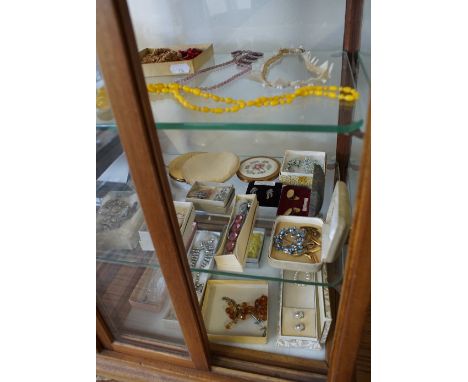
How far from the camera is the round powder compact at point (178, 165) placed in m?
0.93

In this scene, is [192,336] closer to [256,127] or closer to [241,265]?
[241,265]

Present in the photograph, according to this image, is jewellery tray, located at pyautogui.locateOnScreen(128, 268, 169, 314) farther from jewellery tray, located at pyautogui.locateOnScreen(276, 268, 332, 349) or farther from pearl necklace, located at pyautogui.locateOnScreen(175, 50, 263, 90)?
pearl necklace, located at pyautogui.locateOnScreen(175, 50, 263, 90)

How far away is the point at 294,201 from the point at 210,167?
9.9 inches

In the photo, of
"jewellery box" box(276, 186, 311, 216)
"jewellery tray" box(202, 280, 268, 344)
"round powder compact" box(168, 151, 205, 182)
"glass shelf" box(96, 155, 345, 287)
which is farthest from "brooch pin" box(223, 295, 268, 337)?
"round powder compact" box(168, 151, 205, 182)

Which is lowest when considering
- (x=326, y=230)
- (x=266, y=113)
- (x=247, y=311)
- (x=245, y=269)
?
(x=247, y=311)

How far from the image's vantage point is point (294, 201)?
0.87 metres

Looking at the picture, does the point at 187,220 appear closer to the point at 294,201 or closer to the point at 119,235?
the point at 119,235

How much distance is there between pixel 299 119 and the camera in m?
0.56

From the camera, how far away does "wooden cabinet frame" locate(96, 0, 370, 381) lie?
43 centimetres

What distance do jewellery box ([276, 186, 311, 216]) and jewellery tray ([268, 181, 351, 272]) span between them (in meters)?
0.04

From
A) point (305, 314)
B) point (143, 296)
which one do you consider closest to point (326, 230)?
point (305, 314)

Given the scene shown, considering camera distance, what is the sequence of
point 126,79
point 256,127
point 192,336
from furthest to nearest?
point 192,336 < point 256,127 < point 126,79
